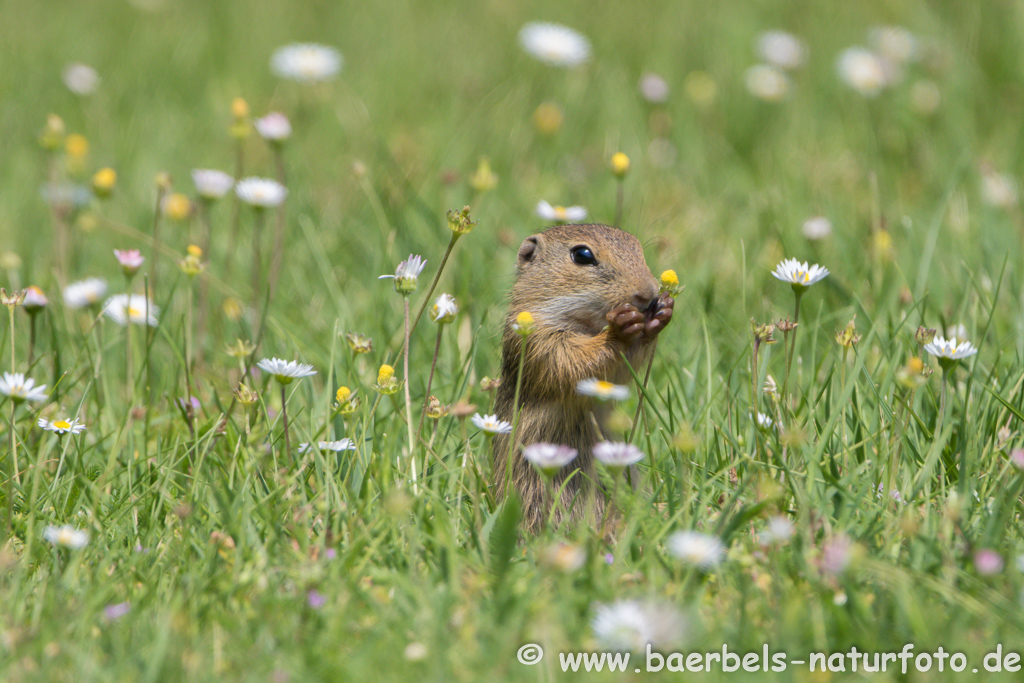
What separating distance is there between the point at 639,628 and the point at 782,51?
5.69m

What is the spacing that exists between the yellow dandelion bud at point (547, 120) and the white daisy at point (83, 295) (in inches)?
112

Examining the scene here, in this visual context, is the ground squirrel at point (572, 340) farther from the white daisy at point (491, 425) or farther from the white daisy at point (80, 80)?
the white daisy at point (80, 80)

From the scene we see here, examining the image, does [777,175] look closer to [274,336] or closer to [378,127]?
[378,127]

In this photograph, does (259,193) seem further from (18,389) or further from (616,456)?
(616,456)

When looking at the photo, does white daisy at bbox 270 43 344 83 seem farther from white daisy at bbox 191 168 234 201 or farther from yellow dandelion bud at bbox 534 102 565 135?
white daisy at bbox 191 168 234 201

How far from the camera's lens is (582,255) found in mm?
3576

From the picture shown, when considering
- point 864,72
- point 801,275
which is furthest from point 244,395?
point 864,72

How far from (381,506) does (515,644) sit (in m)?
0.71

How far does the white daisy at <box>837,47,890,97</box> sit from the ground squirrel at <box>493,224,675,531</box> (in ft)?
12.1

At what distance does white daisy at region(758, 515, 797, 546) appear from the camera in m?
2.30

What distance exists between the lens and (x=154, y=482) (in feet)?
10.1

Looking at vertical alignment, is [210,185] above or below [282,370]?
above

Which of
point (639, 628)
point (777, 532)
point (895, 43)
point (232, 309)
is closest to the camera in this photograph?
point (639, 628)

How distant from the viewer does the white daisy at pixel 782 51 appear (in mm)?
6887
